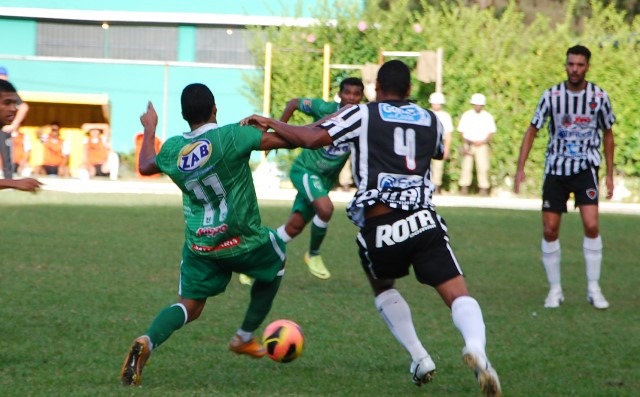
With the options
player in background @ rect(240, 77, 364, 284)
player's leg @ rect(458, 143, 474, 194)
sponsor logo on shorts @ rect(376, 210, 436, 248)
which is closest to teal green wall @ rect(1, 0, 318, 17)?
player's leg @ rect(458, 143, 474, 194)

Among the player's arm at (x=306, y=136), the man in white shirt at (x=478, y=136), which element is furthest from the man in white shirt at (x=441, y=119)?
the player's arm at (x=306, y=136)

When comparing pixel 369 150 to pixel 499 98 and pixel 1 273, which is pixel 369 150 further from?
pixel 499 98

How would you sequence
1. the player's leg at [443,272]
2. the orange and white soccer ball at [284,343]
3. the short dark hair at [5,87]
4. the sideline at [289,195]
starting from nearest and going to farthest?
1. the player's leg at [443,272]
2. the orange and white soccer ball at [284,343]
3. the short dark hair at [5,87]
4. the sideline at [289,195]

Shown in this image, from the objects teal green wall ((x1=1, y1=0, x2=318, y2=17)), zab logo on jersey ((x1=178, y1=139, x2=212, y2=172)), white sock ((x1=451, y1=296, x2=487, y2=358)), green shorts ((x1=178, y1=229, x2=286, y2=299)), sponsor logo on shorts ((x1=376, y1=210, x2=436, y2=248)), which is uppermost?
teal green wall ((x1=1, y1=0, x2=318, y2=17))

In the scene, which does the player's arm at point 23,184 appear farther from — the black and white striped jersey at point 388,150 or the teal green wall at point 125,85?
the teal green wall at point 125,85

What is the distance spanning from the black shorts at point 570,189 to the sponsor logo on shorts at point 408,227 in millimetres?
4097

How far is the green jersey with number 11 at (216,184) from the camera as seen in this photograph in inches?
266

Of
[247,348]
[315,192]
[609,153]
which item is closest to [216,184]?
[247,348]

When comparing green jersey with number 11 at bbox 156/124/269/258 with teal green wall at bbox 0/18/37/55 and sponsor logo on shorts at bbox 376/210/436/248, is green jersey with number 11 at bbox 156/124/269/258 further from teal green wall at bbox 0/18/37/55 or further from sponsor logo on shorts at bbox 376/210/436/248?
teal green wall at bbox 0/18/37/55

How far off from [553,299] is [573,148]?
4.24ft

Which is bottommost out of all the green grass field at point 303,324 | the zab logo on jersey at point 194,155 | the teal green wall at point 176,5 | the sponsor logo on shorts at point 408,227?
the green grass field at point 303,324

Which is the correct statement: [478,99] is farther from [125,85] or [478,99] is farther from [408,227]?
[408,227]

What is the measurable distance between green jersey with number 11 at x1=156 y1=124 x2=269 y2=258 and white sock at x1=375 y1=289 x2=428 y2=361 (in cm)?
80

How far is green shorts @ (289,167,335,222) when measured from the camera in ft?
38.7
